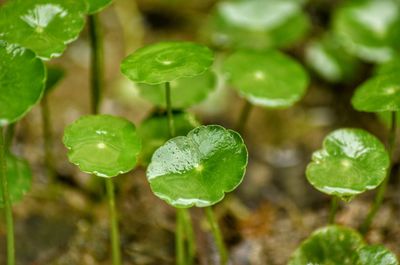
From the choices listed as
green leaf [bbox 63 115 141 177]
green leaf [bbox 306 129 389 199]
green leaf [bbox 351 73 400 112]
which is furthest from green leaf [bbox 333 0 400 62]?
green leaf [bbox 63 115 141 177]

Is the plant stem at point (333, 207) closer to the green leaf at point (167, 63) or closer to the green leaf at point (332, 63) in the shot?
the green leaf at point (167, 63)

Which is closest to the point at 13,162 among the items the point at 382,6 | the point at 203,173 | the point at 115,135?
the point at 115,135

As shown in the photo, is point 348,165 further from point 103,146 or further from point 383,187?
point 103,146

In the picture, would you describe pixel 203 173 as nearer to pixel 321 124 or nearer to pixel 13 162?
pixel 13 162

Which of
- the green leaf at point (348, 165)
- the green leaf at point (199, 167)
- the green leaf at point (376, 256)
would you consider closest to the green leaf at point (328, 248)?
the green leaf at point (376, 256)

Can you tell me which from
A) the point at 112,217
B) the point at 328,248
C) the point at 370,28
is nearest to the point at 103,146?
the point at 112,217

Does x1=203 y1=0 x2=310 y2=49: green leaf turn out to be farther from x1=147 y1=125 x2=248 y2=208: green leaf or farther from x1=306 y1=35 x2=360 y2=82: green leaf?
x1=147 y1=125 x2=248 y2=208: green leaf
